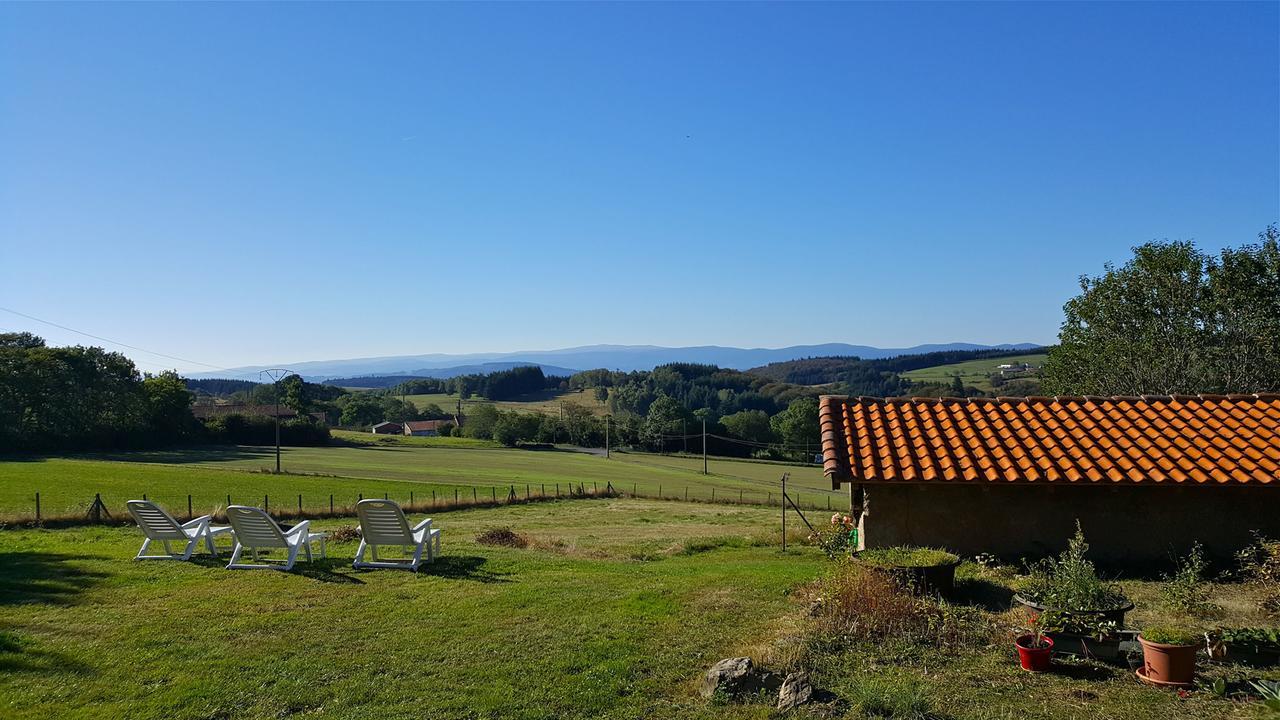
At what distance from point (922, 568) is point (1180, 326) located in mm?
32535

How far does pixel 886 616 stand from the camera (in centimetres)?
746

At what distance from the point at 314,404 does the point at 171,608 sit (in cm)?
12056

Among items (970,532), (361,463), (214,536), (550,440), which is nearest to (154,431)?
(361,463)

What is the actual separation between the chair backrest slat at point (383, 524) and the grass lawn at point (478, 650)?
A: 53cm

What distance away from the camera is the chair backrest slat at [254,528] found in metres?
11.3

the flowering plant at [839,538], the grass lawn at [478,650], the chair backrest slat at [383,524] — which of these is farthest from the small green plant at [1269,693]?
the chair backrest slat at [383,524]

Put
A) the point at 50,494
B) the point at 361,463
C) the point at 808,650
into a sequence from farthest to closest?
1. the point at 361,463
2. the point at 50,494
3. the point at 808,650

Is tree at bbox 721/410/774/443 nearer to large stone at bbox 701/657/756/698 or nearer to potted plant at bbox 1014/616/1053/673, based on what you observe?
potted plant at bbox 1014/616/1053/673

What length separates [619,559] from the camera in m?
15.1

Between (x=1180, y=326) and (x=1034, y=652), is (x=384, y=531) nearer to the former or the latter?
(x=1034, y=652)

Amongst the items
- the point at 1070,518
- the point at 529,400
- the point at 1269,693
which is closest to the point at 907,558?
the point at 1269,693

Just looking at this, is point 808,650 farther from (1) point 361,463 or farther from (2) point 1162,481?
(1) point 361,463

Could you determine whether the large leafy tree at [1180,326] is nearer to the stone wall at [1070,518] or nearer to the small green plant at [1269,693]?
the stone wall at [1070,518]

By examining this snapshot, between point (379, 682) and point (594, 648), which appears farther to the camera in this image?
point (594, 648)
